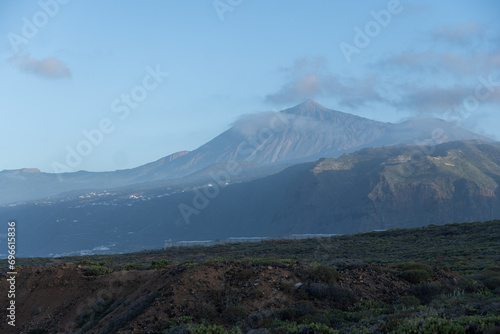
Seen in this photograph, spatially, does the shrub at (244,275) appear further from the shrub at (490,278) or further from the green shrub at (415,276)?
the shrub at (490,278)

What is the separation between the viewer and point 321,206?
145 m

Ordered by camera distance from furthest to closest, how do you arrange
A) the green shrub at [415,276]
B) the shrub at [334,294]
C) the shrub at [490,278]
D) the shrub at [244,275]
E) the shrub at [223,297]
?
the green shrub at [415,276], the shrub at [490,278], the shrub at [244,275], the shrub at [334,294], the shrub at [223,297]

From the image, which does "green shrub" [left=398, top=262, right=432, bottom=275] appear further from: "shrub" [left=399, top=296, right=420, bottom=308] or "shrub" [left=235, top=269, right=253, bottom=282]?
"shrub" [left=235, top=269, right=253, bottom=282]

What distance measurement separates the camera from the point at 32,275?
730 inches

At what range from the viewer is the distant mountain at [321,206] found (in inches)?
4771

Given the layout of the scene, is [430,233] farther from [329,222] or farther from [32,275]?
[329,222]

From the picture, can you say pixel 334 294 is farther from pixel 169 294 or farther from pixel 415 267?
pixel 169 294

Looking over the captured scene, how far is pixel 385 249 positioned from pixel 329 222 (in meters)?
108

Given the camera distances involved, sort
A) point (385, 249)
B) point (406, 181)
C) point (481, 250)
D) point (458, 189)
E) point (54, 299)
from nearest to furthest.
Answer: point (54, 299), point (481, 250), point (385, 249), point (458, 189), point (406, 181)

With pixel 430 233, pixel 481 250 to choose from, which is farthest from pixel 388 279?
pixel 430 233

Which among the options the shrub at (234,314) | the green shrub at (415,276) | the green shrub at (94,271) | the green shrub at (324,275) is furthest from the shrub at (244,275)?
the green shrub at (94,271)

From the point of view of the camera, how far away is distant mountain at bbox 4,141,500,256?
12119 cm

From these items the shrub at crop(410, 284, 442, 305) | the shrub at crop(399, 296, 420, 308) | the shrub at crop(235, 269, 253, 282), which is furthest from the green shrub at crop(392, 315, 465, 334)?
the shrub at crop(235, 269, 253, 282)

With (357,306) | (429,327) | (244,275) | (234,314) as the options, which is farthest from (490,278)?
(234,314)
